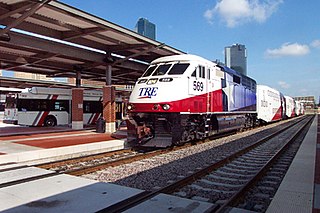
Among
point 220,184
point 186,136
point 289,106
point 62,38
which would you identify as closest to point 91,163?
point 186,136

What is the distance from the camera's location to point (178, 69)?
10.5 m

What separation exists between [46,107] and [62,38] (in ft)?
35.5

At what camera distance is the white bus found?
21161 mm

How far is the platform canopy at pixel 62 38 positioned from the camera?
9547 millimetres

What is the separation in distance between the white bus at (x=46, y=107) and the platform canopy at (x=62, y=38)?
298 centimetres

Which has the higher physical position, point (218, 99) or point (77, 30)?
point (77, 30)

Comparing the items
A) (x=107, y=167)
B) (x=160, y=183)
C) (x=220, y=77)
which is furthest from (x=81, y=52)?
(x=160, y=183)

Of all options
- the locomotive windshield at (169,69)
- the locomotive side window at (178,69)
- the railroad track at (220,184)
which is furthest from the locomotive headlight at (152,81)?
the railroad track at (220,184)

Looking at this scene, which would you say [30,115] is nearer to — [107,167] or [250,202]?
[107,167]

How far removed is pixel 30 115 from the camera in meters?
21.3

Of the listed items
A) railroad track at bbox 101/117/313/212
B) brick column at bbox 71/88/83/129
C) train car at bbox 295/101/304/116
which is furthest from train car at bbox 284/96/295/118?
railroad track at bbox 101/117/313/212

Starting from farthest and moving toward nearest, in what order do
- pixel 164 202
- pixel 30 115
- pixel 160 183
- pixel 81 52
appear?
pixel 30 115
pixel 81 52
pixel 160 183
pixel 164 202

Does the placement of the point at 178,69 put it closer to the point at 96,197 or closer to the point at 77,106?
the point at 96,197

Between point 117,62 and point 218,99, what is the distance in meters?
6.45
